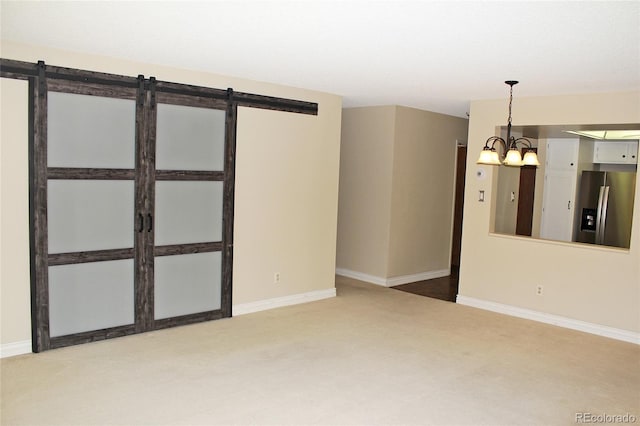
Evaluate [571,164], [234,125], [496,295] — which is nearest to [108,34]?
[234,125]

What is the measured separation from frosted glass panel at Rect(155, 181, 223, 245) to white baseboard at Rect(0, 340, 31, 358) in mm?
1336

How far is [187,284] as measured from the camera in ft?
17.4

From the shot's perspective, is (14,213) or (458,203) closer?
(14,213)

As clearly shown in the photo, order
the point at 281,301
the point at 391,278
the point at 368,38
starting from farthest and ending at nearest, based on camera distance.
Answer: the point at 391,278 → the point at 281,301 → the point at 368,38

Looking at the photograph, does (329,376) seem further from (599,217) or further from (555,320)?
(599,217)

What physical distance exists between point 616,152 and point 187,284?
616 cm

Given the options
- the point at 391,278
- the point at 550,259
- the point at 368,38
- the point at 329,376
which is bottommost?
the point at 329,376

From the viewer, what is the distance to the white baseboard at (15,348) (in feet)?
13.9

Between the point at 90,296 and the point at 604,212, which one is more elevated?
the point at 604,212

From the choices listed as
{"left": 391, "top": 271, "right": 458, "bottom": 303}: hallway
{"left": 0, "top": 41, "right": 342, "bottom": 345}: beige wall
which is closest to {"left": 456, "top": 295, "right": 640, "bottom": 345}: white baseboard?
{"left": 391, "top": 271, "right": 458, "bottom": 303}: hallway

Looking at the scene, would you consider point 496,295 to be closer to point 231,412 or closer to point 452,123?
point 452,123

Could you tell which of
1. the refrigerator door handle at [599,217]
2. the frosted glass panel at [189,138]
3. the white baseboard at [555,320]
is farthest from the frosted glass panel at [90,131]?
the refrigerator door handle at [599,217]

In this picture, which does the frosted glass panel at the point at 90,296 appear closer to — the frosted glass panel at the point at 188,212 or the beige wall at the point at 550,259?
the frosted glass panel at the point at 188,212

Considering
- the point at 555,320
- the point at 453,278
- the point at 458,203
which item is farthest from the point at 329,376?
the point at 458,203
